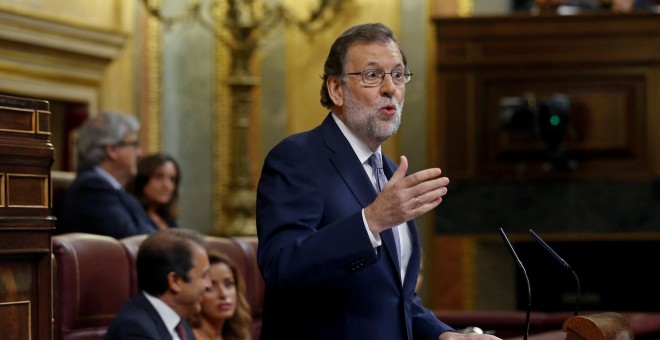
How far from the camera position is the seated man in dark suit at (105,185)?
15.8ft

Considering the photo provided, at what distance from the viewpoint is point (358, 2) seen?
8469 millimetres

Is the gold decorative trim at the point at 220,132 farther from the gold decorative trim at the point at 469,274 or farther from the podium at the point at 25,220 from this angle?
the podium at the point at 25,220

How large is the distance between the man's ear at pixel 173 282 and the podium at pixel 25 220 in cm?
113

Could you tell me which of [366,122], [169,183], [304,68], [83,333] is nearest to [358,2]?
[304,68]

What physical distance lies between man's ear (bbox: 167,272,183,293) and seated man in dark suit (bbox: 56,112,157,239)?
102 cm

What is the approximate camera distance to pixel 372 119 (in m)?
2.54

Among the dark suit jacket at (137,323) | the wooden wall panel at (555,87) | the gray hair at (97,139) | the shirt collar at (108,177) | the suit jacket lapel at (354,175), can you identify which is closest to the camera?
the suit jacket lapel at (354,175)

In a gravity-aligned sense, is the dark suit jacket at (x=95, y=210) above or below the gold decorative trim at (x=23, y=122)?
below

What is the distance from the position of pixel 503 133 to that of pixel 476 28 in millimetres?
666

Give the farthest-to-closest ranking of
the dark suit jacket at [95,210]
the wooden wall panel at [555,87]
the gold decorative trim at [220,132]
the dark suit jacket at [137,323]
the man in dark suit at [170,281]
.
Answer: the gold decorative trim at [220,132], the wooden wall panel at [555,87], the dark suit jacket at [95,210], the man in dark suit at [170,281], the dark suit jacket at [137,323]

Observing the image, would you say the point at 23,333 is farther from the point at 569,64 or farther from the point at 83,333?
the point at 569,64

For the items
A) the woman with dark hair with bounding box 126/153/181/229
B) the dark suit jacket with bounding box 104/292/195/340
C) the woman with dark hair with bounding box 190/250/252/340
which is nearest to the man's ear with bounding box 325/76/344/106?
the dark suit jacket with bounding box 104/292/195/340

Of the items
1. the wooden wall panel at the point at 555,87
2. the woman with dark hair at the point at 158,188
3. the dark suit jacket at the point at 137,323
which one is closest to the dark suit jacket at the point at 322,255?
the dark suit jacket at the point at 137,323

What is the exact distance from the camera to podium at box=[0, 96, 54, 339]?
258 cm
